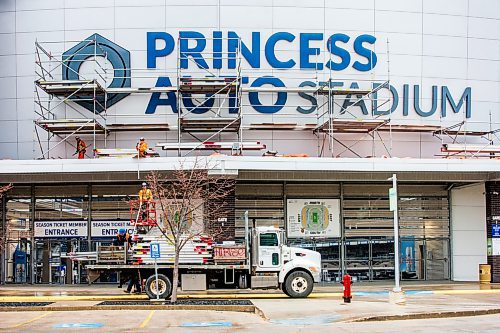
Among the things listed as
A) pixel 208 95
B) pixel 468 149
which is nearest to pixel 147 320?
pixel 208 95

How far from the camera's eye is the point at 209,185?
109ft

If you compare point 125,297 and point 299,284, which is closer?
point 299,284

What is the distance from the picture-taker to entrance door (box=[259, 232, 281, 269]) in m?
27.0

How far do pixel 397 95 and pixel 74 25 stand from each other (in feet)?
48.4

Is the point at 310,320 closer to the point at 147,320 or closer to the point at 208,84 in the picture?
A: the point at 147,320

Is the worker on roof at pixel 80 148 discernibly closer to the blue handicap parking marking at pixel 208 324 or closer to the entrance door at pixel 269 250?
the entrance door at pixel 269 250

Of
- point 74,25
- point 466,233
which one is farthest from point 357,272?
point 74,25

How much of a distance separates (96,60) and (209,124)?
226 inches

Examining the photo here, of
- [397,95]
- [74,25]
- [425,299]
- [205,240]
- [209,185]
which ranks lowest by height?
[425,299]

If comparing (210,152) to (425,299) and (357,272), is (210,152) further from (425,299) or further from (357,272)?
(425,299)

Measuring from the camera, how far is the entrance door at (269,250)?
88.7 feet

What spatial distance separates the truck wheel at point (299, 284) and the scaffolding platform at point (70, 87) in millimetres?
12306

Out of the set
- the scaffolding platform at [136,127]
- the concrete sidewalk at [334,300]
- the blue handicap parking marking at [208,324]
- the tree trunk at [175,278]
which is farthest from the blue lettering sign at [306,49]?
the blue handicap parking marking at [208,324]

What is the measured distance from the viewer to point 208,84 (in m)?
34.0
